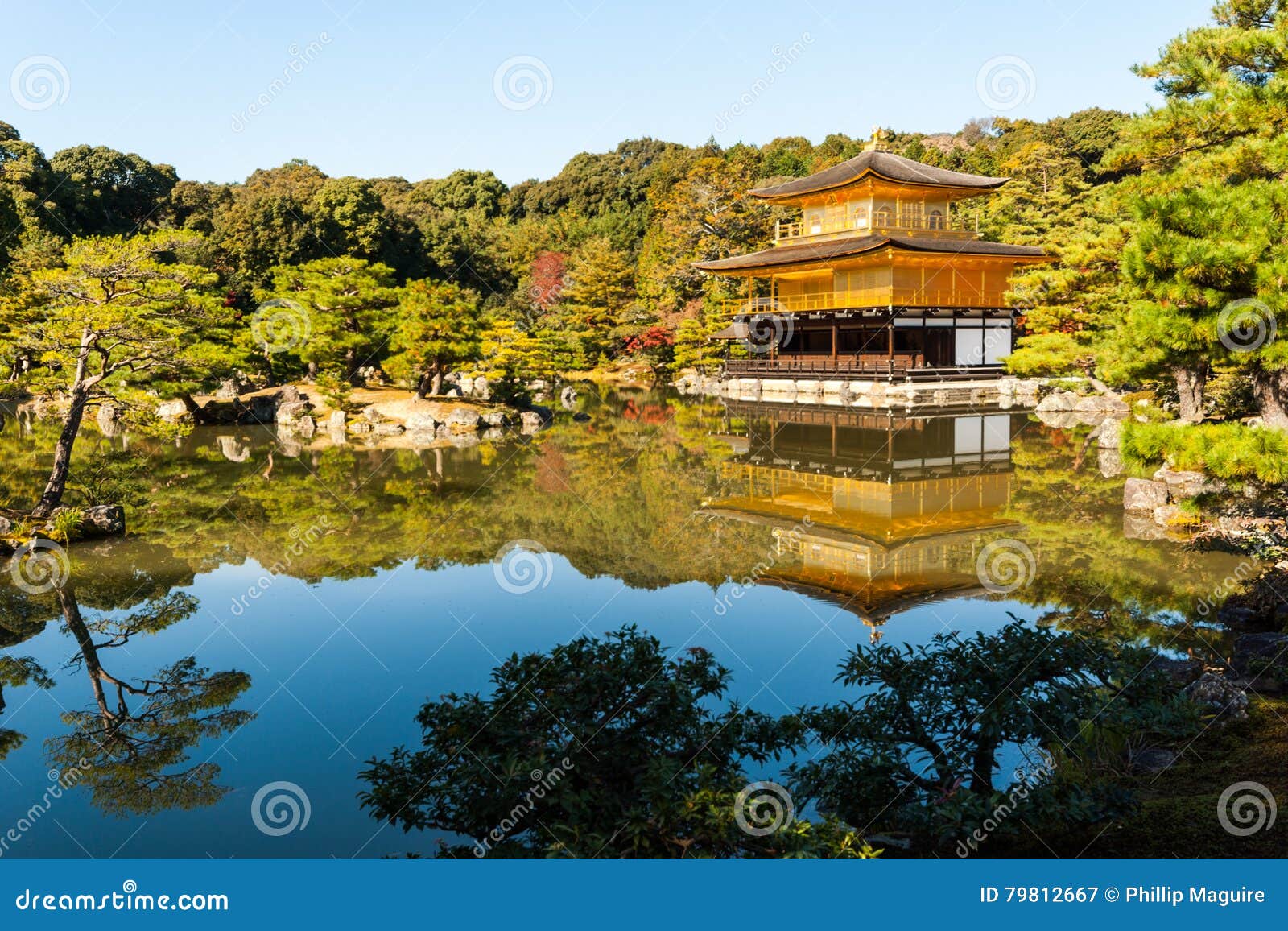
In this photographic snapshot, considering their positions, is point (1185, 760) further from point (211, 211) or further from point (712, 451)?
point (211, 211)

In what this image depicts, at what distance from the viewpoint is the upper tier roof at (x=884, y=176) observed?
1106 inches

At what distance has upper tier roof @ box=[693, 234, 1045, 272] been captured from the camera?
26406mm

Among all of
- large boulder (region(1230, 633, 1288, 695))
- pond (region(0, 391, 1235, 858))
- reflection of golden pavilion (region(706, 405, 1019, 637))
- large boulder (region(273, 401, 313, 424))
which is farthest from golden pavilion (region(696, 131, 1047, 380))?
large boulder (region(1230, 633, 1288, 695))

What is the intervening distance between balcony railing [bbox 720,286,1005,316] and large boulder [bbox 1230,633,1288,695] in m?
21.0

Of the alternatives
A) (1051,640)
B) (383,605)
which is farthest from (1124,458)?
(383,605)

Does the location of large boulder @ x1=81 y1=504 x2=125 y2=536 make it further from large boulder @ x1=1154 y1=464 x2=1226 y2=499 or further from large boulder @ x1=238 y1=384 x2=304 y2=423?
large boulder @ x1=238 y1=384 x2=304 y2=423

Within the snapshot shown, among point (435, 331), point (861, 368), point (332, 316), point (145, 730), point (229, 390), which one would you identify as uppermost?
point (332, 316)

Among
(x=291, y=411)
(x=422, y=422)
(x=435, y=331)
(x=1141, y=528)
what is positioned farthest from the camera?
(x=291, y=411)

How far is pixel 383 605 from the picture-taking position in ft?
26.6

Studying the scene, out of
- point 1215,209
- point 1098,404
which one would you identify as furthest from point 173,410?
point 1098,404

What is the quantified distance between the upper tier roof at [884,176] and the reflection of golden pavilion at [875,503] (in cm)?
990

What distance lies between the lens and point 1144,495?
11.3 m

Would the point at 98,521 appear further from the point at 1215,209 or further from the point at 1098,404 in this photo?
the point at 1098,404

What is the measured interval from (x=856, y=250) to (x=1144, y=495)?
16769 millimetres
